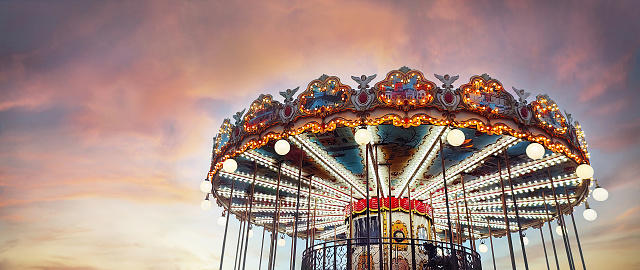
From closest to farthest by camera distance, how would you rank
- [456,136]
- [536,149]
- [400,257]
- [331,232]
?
[456,136] → [536,149] → [400,257] → [331,232]

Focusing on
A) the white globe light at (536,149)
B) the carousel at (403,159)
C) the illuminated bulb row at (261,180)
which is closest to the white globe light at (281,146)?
the carousel at (403,159)

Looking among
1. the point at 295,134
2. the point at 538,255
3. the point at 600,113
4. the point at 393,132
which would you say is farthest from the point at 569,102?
the point at 295,134

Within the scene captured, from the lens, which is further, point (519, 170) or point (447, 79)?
point (519, 170)

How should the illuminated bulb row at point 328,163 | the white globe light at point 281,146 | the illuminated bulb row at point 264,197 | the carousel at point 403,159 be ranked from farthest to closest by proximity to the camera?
the illuminated bulb row at point 264,197, the illuminated bulb row at point 328,163, the white globe light at point 281,146, the carousel at point 403,159

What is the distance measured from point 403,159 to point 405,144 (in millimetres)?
1118

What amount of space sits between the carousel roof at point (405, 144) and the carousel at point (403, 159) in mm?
26

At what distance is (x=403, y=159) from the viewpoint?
10.7m

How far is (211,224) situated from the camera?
76.2 ft

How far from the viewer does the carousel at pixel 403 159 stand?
311 inches

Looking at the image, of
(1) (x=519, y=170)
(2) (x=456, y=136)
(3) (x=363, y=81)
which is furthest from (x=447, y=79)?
(1) (x=519, y=170)

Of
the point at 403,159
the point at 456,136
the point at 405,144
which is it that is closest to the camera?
the point at 456,136

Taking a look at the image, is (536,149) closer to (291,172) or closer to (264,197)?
(291,172)

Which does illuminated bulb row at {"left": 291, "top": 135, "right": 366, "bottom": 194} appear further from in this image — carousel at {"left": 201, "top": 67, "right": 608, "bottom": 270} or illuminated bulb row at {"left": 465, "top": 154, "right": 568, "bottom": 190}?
illuminated bulb row at {"left": 465, "top": 154, "right": 568, "bottom": 190}

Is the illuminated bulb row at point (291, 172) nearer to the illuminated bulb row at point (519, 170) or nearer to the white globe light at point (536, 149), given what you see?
the illuminated bulb row at point (519, 170)
